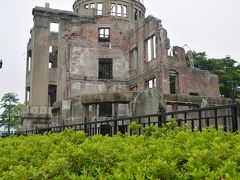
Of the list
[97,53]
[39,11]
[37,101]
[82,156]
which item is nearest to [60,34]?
[39,11]

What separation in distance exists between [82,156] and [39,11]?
110 ft

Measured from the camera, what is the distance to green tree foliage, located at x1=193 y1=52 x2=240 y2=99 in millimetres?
40344

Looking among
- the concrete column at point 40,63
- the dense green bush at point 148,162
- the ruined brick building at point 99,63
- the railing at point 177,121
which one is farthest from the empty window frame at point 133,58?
the dense green bush at point 148,162

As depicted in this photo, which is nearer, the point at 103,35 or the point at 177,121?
the point at 177,121

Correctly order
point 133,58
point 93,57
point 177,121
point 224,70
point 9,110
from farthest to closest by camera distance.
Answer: point 9,110 → point 224,70 → point 93,57 → point 133,58 → point 177,121

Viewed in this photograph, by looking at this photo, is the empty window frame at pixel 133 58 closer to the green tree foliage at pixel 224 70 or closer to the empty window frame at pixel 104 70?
the empty window frame at pixel 104 70

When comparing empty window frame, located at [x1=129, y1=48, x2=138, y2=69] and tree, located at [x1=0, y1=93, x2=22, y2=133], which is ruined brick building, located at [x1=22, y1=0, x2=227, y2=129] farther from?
tree, located at [x1=0, y1=93, x2=22, y2=133]

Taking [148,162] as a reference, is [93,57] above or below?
above

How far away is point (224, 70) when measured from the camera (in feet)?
138

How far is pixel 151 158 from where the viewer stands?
375cm

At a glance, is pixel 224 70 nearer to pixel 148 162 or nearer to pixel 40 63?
pixel 40 63

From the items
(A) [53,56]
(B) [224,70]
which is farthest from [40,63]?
(B) [224,70]

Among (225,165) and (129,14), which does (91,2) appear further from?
(225,165)

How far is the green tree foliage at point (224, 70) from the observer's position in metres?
40.3
